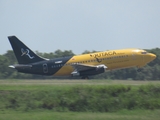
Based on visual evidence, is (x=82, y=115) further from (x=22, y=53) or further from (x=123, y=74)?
(x=123, y=74)

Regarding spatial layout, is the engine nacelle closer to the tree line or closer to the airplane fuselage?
the airplane fuselage

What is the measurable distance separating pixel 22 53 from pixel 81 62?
23.7 ft

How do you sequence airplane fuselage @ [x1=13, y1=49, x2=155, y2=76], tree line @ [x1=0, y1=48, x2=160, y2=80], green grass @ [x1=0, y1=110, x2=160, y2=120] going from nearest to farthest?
green grass @ [x1=0, y1=110, x2=160, y2=120] → airplane fuselage @ [x1=13, y1=49, x2=155, y2=76] → tree line @ [x1=0, y1=48, x2=160, y2=80]

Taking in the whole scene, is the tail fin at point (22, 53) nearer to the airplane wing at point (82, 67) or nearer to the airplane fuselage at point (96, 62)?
the airplane fuselage at point (96, 62)

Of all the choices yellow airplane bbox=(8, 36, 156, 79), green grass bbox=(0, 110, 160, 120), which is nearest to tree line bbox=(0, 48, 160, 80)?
yellow airplane bbox=(8, 36, 156, 79)

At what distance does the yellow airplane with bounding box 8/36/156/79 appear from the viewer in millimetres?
54750

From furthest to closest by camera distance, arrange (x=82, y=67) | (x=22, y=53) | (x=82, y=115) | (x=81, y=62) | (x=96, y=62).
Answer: (x=22, y=53)
(x=81, y=62)
(x=82, y=67)
(x=96, y=62)
(x=82, y=115)

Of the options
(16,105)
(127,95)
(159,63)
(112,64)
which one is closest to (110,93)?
(127,95)

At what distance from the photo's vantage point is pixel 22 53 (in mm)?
56375

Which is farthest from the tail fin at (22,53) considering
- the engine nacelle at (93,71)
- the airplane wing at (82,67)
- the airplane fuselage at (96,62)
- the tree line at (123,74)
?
the tree line at (123,74)

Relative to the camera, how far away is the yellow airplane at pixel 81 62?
5475cm

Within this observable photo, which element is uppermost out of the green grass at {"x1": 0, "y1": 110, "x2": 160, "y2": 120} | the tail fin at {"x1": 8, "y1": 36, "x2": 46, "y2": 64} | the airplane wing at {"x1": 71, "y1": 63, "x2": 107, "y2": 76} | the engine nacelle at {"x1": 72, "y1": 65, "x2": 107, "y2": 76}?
the tail fin at {"x1": 8, "y1": 36, "x2": 46, "y2": 64}

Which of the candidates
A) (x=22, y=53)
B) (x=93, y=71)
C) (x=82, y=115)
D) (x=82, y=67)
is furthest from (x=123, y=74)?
(x=82, y=115)

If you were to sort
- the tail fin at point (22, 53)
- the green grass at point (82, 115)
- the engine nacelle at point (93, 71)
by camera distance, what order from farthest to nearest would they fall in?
1. the tail fin at point (22, 53)
2. the engine nacelle at point (93, 71)
3. the green grass at point (82, 115)
